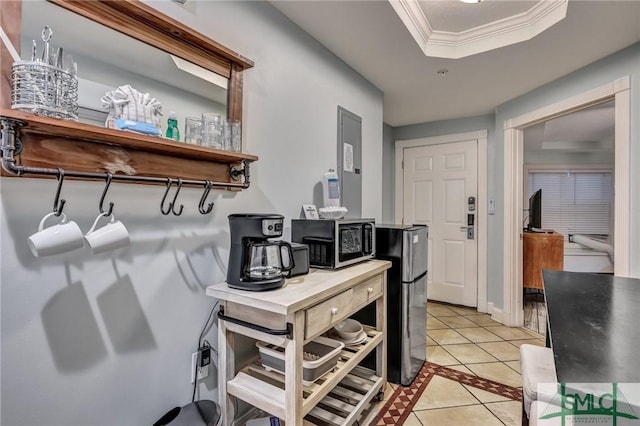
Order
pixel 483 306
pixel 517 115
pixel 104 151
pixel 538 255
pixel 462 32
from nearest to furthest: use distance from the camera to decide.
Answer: pixel 104 151 → pixel 462 32 → pixel 517 115 → pixel 538 255 → pixel 483 306

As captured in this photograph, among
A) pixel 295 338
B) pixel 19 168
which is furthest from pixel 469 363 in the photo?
pixel 19 168

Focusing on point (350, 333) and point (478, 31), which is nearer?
point (350, 333)

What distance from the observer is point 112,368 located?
113cm

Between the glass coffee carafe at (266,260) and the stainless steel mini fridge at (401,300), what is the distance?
957 millimetres

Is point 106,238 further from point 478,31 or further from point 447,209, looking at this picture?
point 447,209

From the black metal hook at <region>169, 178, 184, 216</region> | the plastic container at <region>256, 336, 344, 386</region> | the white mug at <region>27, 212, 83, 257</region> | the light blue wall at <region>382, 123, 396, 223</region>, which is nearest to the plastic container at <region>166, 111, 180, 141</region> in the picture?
the black metal hook at <region>169, 178, 184, 216</region>

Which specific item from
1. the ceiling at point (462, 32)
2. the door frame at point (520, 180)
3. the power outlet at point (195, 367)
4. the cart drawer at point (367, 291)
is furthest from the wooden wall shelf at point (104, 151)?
the door frame at point (520, 180)

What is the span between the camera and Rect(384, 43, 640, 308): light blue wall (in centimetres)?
212

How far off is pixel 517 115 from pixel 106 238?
11.7 ft

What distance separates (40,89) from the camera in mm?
879

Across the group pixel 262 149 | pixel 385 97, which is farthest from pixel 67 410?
pixel 385 97

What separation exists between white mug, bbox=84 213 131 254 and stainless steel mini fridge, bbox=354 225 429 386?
1562 mm

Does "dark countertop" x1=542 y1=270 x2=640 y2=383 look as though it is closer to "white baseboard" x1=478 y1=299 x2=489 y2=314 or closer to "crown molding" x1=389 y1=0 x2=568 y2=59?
"crown molding" x1=389 y1=0 x2=568 y2=59

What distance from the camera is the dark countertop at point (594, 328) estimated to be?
2.28 ft
